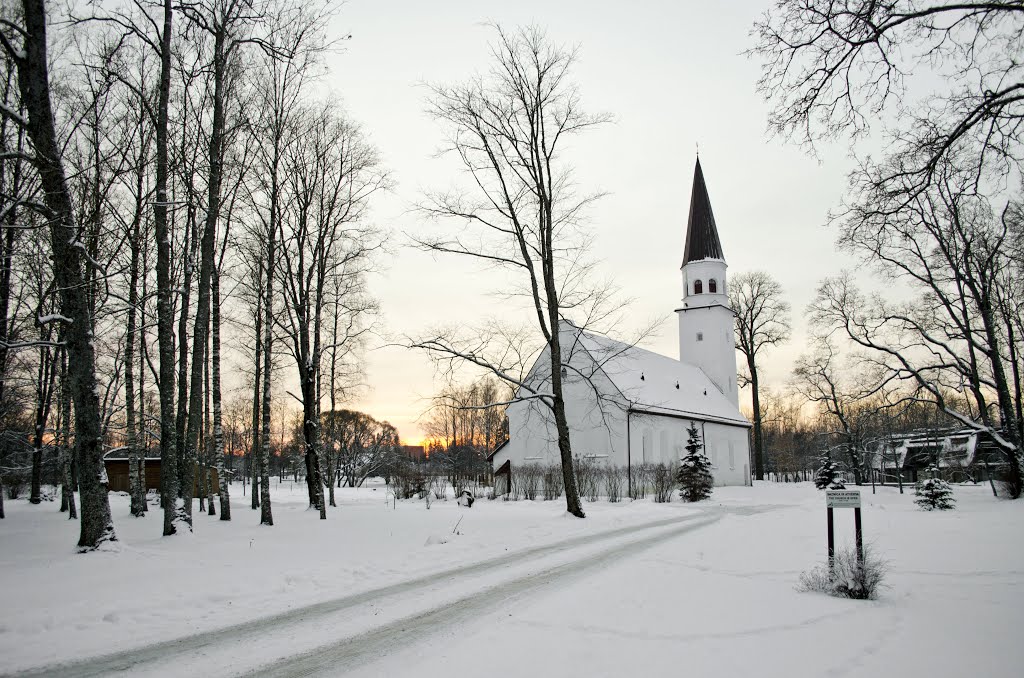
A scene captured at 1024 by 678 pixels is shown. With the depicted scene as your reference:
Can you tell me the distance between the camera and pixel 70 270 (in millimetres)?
9867

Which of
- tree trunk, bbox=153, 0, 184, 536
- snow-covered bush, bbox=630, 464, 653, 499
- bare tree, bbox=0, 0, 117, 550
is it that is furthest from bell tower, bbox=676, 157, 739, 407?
bare tree, bbox=0, 0, 117, 550

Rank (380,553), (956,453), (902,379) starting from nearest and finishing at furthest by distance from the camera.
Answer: (380,553) → (902,379) → (956,453)

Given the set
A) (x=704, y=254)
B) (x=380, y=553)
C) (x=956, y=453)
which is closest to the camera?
(x=380, y=553)

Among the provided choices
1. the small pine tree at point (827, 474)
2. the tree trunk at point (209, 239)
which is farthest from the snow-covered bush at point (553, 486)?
the small pine tree at point (827, 474)

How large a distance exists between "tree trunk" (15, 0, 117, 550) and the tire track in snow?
19.8ft

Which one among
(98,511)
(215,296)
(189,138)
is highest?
(189,138)

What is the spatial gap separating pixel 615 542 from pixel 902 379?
17.4 meters

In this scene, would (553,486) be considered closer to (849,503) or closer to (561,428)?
(561,428)

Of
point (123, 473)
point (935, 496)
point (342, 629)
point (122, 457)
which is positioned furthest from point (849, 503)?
point (122, 457)

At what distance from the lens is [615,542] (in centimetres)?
1290

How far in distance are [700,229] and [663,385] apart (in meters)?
13.3

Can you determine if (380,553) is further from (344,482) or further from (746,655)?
(344,482)

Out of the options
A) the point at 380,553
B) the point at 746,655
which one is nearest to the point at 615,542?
the point at 380,553

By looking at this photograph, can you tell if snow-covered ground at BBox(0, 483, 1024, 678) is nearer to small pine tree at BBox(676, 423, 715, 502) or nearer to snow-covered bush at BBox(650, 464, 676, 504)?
small pine tree at BBox(676, 423, 715, 502)
